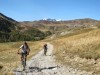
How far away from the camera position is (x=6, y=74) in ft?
67.3

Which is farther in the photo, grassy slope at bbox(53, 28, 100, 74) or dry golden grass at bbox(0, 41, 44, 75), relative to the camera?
grassy slope at bbox(53, 28, 100, 74)

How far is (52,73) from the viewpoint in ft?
70.5

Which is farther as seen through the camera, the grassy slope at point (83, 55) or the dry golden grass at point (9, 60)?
the grassy slope at point (83, 55)

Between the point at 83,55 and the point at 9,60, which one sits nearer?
the point at 83,55

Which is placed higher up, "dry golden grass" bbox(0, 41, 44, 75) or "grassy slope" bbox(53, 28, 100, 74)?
"grassy slope" bbox(53, 28, 100, 74)

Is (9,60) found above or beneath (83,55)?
beneath

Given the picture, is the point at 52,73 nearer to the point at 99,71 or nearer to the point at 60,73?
the point at 60,73

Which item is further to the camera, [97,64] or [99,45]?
[99,45]

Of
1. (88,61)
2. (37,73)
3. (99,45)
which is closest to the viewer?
(37,73)

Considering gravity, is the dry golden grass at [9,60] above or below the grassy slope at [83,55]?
below

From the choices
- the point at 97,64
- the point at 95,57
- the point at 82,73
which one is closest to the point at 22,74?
the point at 82,73

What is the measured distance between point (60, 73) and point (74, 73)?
3.38 ft

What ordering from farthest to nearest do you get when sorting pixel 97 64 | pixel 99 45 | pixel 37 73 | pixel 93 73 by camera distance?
pixel 99 45 → pixel 97 64 → pixel 37 73 → pixel 93 73

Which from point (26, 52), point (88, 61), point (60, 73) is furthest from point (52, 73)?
point (88, 61)
